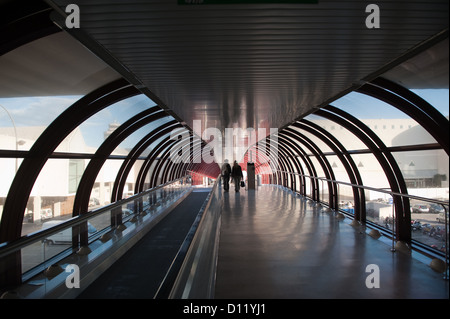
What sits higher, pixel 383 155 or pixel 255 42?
pixel 255 42

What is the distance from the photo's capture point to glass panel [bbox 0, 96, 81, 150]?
829 centimetres

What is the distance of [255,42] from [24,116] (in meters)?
7.64

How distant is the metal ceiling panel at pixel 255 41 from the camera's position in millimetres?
3330

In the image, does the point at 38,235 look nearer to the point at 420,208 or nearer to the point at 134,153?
the point at 420,208

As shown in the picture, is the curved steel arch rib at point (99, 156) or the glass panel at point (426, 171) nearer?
the glass panel at point (426, 171)

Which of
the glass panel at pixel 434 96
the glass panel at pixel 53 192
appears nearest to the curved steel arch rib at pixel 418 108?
the glass panel at pixel 434 96

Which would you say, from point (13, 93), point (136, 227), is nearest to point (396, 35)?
point (136, 227)

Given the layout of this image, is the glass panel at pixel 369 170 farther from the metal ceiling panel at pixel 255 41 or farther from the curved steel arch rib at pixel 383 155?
the metal ceiling panel at pixel 255 41

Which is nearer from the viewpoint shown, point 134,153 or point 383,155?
point 383,155

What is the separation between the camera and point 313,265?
457cm

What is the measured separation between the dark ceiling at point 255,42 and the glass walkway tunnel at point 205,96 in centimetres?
2

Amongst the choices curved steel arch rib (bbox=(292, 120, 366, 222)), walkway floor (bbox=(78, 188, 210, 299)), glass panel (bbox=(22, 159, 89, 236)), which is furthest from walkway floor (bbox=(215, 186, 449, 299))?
glass panel (bbox=(22, 159, 89, 236))

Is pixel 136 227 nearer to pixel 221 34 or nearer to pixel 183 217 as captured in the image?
pixel 183 217

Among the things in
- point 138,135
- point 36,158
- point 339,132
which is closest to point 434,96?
point 339,132
